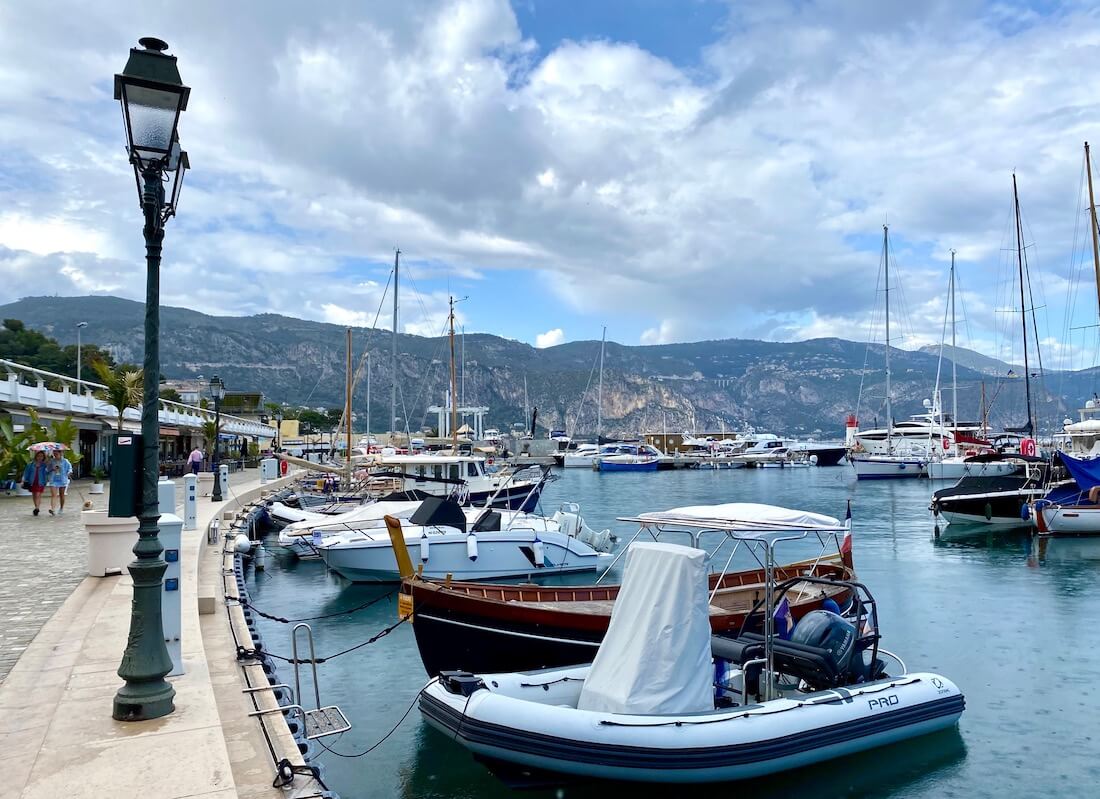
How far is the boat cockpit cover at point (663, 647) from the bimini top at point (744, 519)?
2.07m

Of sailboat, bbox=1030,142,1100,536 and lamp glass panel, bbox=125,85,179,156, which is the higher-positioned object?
lamp glass panel, bbox=125,85,179,156

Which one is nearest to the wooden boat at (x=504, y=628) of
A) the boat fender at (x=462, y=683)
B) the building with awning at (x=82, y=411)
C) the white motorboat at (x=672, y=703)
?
the white motorboat at (x=672, y=703)

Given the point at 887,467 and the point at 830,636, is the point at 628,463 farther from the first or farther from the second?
the point at 830,636

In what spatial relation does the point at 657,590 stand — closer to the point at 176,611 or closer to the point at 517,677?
the point at 517,677

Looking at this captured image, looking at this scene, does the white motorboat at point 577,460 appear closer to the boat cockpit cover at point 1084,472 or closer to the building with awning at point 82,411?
the building with awning at point 82,411

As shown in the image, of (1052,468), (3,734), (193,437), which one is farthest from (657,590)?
(193,437)

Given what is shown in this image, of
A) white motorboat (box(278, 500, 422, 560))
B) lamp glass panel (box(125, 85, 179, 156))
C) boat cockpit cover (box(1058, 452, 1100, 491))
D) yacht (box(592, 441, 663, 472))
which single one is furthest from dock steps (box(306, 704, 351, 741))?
yacht (box(592, 441, 663, 472))

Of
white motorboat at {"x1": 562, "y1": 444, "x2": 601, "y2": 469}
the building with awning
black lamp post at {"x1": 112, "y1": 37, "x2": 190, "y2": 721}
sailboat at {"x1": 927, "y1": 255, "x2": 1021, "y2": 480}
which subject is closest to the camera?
black lamp post at {"x1": 112, "y1": 37, "x2": 190, "y2": 721}

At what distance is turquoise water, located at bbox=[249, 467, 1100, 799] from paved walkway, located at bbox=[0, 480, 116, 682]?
380cm

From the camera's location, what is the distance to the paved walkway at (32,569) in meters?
9.99

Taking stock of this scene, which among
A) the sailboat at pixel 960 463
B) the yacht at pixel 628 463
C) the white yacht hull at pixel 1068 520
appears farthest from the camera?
the yacht at pixel 628 463

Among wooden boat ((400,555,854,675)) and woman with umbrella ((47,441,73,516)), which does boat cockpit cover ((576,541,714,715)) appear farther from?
woman with umbrella ((47,441,73,516))

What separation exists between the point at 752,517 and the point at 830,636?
1826mm

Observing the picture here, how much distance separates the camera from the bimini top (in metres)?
10.7
